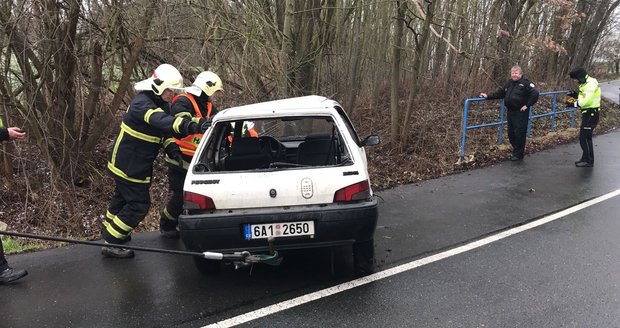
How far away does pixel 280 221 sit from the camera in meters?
3.46

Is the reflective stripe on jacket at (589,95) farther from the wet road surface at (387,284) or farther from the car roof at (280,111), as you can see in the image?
the car roof at (280,111)

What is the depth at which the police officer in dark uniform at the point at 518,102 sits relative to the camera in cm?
874

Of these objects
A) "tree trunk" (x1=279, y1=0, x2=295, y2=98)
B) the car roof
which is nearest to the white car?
the car roof

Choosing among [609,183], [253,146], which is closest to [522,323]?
[253,146]

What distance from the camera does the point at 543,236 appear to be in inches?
193

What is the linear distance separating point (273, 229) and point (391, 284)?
114 cm

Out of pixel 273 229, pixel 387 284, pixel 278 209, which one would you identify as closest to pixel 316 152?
pixel 278 209

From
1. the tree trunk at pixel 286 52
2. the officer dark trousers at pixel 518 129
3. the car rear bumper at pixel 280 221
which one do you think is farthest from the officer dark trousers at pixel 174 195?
the officer dark trousers at pixel 518 129

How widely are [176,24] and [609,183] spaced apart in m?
7.19

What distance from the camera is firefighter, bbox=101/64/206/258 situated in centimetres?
435

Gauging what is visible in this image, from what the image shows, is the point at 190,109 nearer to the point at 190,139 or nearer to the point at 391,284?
the point at 190,139

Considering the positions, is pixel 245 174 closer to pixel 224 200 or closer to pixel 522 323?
pixel 224 200

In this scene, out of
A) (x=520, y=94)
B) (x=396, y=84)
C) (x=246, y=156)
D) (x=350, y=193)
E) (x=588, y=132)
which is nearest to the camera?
(x=350, y=193)

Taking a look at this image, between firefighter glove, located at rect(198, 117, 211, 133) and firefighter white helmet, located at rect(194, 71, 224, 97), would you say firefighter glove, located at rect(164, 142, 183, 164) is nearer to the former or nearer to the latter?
firefighter white helmet, located at rect(194, 71, 224, 97)
